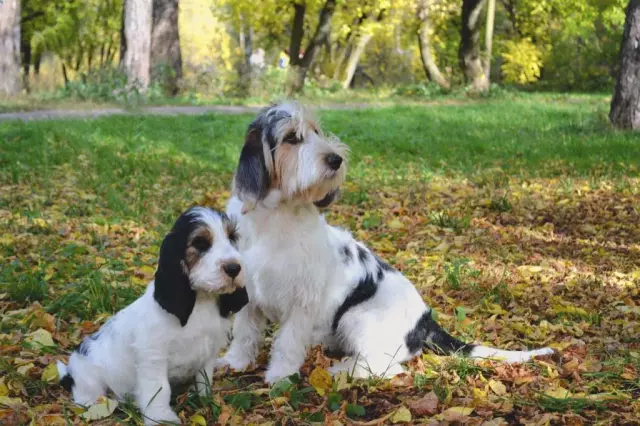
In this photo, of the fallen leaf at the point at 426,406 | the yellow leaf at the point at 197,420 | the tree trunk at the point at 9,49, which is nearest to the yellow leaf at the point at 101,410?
the yellow leaf at the point at 197,420

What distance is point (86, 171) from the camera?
1043 centimetres

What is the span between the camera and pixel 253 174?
4320 millimetres

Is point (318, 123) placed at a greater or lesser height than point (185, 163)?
greater

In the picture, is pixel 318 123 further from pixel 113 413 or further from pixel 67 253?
pixel 67 253

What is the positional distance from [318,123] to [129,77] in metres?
16.5

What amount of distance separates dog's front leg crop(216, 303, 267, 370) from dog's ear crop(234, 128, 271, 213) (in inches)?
31.8

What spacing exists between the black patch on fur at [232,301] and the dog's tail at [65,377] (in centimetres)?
98

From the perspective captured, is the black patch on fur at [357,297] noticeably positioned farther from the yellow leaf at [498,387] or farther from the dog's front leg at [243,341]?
the yellow leaf at [498,387]

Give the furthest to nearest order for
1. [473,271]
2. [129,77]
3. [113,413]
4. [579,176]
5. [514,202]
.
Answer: [129,77], [579,176], [514,202], [473,271], [113,413]

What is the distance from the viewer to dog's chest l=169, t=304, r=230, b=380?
3.78 meters

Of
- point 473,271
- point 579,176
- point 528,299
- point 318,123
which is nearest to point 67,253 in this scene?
point 318,123

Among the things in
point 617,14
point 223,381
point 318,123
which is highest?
point 617,14

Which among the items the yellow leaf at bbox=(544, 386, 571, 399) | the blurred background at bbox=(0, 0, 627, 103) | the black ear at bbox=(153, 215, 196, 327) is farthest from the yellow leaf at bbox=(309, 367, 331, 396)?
the blurred background at bbox=(0, 0, 627, 103)

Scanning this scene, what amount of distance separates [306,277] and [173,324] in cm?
96
